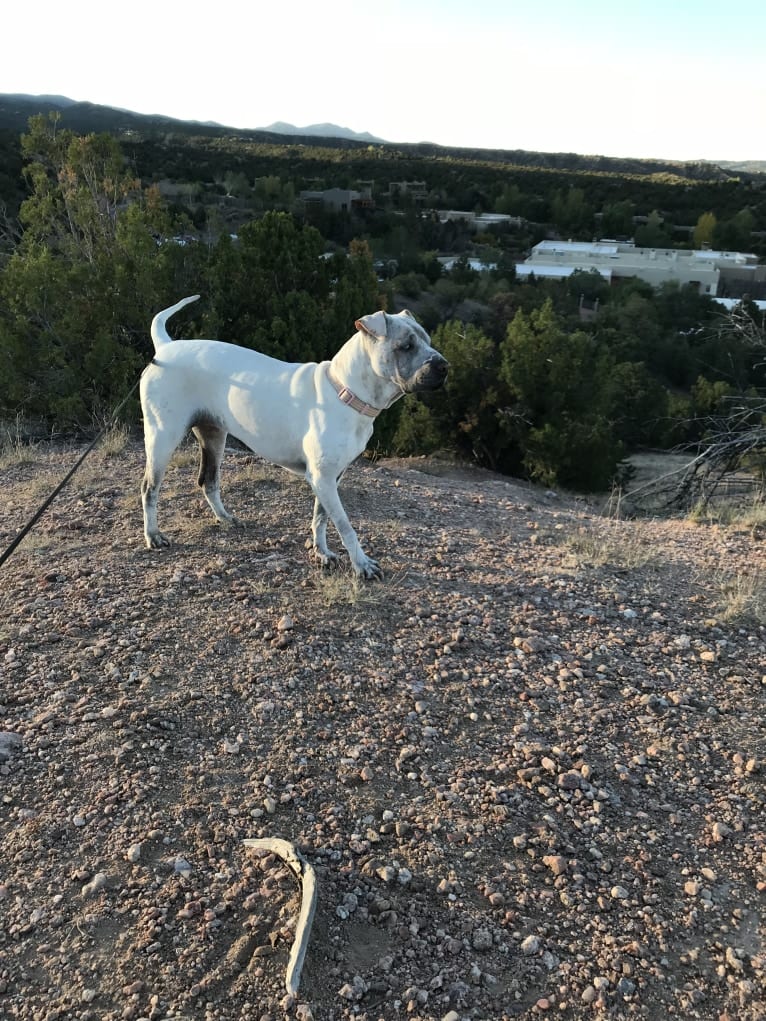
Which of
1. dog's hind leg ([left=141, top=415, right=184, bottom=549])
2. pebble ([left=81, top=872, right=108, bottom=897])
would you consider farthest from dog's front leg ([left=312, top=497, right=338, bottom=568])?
pebble ([left=81, top=872, right=108, bottom=897])

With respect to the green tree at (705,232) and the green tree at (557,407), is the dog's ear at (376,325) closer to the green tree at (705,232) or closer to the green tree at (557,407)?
the green tree at (557,407)

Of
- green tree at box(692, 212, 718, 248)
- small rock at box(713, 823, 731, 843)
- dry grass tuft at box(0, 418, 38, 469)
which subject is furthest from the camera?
green tree at box(692, 212, 718, 248)

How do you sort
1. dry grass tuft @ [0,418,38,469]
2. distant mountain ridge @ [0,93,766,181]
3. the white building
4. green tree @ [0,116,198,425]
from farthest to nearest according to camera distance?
distant mountain ridge @ [0,93,766,181] → the white building → green tree @ [0,116,198,425] → dry grass tuft @ [0,418,38,469]

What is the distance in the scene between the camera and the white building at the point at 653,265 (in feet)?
156

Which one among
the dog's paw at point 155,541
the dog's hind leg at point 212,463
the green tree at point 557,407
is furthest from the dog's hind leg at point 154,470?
the green tree at point 557,407

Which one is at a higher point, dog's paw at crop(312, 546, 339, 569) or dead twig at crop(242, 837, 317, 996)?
dog's paw at crop(312, 546, 339, 569)

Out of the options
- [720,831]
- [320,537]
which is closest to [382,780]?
[720,831]

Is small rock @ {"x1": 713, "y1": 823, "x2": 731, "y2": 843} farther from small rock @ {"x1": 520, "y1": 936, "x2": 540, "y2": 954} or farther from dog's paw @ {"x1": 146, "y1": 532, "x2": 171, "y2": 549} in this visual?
dog's paw @ {"x1": 146, "y1": 532, "x2": 171, "y2": 549}

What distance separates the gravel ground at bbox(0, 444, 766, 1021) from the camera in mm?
2289

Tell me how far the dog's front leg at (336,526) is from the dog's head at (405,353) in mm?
770

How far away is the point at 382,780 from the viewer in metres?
3.05

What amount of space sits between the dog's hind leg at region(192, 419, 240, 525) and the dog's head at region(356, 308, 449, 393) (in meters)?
1.57

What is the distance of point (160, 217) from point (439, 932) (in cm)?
1102

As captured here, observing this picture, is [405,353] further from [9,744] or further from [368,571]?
[9,744]
